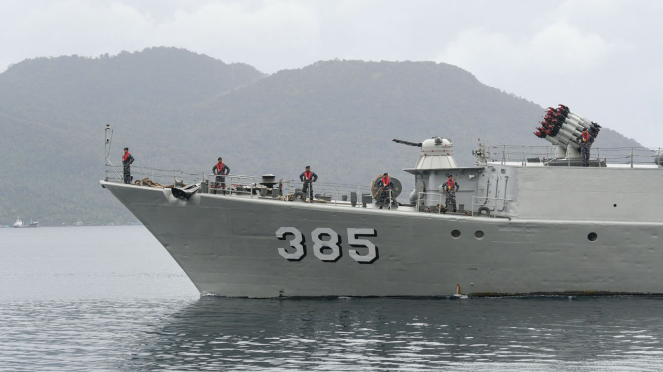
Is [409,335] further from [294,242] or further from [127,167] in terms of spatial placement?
[127,167]

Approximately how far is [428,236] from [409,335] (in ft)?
16.1

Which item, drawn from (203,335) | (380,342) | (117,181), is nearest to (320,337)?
(380,342)

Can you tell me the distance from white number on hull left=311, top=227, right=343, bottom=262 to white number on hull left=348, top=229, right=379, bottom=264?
355 mm

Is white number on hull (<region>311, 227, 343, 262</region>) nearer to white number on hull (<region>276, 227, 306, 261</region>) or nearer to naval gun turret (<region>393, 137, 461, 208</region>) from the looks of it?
white number on hull (<region>276, 227, 306, 261</region>)

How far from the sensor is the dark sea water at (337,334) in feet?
59.8

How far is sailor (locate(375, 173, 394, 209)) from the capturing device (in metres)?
26.5

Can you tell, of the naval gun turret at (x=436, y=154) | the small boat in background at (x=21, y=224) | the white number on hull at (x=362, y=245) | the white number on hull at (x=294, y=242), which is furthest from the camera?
the small boat in background at (x=21, y=224)

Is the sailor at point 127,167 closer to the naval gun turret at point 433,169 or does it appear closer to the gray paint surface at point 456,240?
the gray paint surface at point 456,240

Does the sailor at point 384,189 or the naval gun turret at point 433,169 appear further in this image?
the naval gun turret at point 433,169

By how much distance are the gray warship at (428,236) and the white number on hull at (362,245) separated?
0.03 m

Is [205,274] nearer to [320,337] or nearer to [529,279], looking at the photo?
[320,337]

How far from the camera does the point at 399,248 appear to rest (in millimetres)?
25422

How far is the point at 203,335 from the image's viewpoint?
70.4 ft

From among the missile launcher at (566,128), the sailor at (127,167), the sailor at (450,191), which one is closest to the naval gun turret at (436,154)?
the sailor at (450,191)
